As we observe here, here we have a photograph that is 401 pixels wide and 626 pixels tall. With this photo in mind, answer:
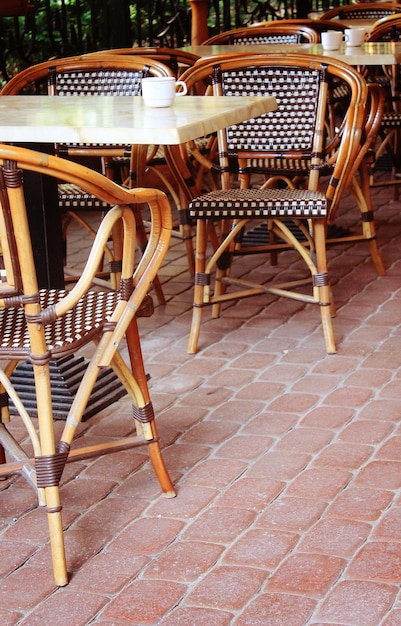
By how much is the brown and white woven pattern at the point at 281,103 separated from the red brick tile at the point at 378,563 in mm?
2035

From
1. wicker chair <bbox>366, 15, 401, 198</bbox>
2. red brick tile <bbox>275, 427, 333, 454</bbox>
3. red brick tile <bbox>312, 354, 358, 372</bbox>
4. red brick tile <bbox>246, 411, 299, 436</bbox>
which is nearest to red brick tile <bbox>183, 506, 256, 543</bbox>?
red brick tile <bbox>275, 427, 333, 454</bbox>

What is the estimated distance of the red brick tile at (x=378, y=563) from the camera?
2396 millimetres

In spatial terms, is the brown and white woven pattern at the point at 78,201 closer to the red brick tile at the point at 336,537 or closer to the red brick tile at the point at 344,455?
the red brick tile at the point at 344,455

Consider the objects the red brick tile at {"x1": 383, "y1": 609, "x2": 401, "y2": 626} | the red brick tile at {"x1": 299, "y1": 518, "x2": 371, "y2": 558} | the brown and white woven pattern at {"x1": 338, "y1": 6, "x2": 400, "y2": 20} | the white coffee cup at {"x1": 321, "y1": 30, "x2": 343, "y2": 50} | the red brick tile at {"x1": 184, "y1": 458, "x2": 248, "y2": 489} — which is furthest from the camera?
the brown and white woven pattern at {"x1": 338, "y1": 6, "x2": 400, "y2": 20}

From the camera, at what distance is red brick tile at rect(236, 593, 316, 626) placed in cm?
224

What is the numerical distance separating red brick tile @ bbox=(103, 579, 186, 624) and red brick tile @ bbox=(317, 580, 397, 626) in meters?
0.33

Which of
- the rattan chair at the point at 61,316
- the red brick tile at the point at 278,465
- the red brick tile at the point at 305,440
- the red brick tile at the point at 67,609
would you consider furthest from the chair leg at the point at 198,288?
the red brick tile at the point at 67,609

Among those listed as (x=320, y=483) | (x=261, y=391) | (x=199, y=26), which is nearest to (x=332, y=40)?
(x=199, y=26)

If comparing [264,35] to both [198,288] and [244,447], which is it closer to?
[198,288]

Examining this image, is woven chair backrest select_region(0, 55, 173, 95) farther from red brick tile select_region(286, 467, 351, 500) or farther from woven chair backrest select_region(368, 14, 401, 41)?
woven chair backrest select_region(368, 14, 401, 41)

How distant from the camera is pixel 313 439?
316 centimetres

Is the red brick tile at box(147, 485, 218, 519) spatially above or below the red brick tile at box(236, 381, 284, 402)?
above

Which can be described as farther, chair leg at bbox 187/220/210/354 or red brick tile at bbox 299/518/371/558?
chair leg at bbox 187/220/210/354

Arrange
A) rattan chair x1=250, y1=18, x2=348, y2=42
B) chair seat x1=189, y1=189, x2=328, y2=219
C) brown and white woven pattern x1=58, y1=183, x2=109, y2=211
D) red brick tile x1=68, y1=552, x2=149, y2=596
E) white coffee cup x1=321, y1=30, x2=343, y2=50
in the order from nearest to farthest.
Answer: red brick tile x1=68, y1=552, x2=149, y2=596 → chair seat x1=189, y1=189, x2=328, y2=219 → brown and white woven pattern x1=58, y1=183, x2=109, y2=211 → white coffee cup x1=321, y1=30, x2=343, y2=50 → rattan chair x1=250, y1=18, x2=348, y2=42
